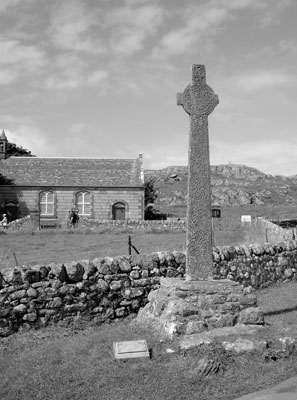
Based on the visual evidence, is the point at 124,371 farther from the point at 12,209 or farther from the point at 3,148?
the point at 3,148

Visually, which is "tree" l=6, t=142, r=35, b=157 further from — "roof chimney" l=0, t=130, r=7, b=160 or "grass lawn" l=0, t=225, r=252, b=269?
"grass lawn" l=0, t=225, r=252, b=269

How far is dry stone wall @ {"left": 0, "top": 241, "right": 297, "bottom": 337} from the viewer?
9.08m

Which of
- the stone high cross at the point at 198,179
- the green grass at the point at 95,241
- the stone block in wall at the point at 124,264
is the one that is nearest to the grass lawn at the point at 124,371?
the stone high cross at the point at 198,179

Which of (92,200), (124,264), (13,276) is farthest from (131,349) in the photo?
(92,200)

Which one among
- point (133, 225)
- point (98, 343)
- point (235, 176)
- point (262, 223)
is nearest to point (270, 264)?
point (98, 343)

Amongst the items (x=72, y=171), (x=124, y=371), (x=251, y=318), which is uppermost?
(x=72, y=171)

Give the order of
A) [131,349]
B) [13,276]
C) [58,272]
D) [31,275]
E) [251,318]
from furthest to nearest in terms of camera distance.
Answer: [58,272] → [31,275] → [13,276] → [251,318] → [131,349]

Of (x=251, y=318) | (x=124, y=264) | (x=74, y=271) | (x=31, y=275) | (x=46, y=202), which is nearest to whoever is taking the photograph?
(x=251, y=318)

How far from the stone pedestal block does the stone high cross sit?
1.34 feet

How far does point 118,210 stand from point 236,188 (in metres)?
52.4

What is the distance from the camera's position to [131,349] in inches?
275

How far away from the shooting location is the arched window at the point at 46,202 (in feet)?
158

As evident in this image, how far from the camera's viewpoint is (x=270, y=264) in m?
14.8

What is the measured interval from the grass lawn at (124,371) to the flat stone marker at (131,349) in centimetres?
11
